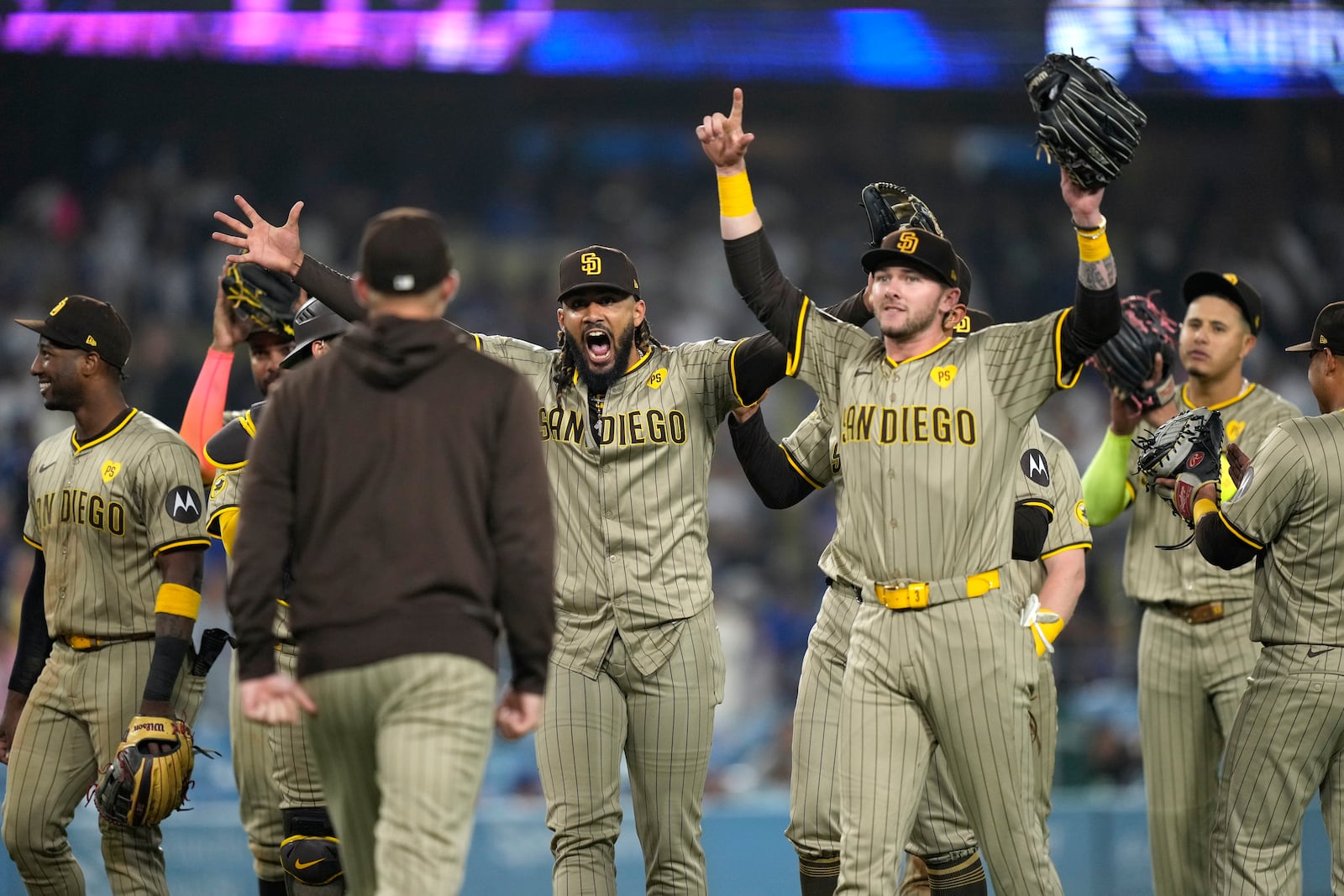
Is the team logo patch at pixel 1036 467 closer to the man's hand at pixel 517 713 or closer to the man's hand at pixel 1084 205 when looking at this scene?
the man's hand at pixel 1084 205

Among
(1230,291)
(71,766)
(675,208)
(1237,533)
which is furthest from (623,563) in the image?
(675,208)

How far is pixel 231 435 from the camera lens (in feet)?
18.5

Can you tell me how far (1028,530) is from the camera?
212 inches

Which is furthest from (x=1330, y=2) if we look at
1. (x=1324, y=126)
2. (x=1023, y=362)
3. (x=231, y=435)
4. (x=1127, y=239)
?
(x=231, y=435)

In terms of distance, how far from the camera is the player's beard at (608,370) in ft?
16.7

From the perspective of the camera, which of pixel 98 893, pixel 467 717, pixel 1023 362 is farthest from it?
pixel 98 893

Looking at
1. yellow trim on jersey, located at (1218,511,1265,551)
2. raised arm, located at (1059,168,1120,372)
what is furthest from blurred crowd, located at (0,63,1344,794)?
raised arm, located at (1059,168,1120,372)

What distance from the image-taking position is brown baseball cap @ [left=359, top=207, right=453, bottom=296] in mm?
3504

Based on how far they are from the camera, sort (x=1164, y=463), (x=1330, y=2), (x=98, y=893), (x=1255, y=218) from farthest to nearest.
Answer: (x=1255, y=218) < (x=1330, y=2) < (x=98, y=893) < (x=1164, y=463)

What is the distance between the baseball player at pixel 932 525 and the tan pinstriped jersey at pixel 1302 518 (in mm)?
963

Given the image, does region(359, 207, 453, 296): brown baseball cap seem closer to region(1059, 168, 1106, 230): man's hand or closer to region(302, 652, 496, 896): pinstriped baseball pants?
region(302, 652, 496, 896): pinstriped baseball pants

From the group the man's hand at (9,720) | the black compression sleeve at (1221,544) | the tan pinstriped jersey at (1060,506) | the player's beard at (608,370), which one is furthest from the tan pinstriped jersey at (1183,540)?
the man's hand at (9,720)

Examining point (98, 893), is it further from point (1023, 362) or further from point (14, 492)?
point (1023, 362)

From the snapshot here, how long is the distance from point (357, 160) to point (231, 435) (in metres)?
7.85
